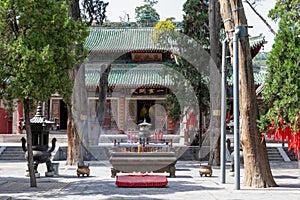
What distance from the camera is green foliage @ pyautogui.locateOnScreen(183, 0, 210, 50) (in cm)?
2200

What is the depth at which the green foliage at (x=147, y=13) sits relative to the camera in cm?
3931

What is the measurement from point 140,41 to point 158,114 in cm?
528

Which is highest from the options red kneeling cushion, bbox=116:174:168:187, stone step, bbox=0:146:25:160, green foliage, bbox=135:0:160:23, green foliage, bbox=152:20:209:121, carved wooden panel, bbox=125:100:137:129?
green foliage, bbox=135:0:160:23

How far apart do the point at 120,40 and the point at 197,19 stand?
12.7m

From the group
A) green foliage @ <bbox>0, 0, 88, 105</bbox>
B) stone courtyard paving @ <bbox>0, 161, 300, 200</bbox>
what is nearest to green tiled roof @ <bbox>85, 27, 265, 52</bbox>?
stone courtyard paving @ <bbox>0, 161, 300, 200</bbox>

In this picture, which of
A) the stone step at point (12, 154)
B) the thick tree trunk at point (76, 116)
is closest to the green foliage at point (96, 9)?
the thick tree trunk at point (76, 116)

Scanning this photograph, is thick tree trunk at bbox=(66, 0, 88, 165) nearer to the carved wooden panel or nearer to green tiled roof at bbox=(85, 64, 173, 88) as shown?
green tiled roof at bbox=(85, 64, 173, 88)

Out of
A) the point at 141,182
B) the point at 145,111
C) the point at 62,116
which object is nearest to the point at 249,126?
the point at 141,182

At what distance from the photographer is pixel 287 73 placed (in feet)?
35.9

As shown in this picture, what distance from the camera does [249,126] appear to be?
11.6 m

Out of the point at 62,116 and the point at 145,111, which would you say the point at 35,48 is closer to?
the point at 145,111

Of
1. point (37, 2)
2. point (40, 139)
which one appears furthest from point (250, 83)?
point (40, 139)

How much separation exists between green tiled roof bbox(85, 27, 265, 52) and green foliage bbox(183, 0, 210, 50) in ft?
30.9

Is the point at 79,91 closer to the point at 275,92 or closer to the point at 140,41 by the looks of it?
the point at 275,92
